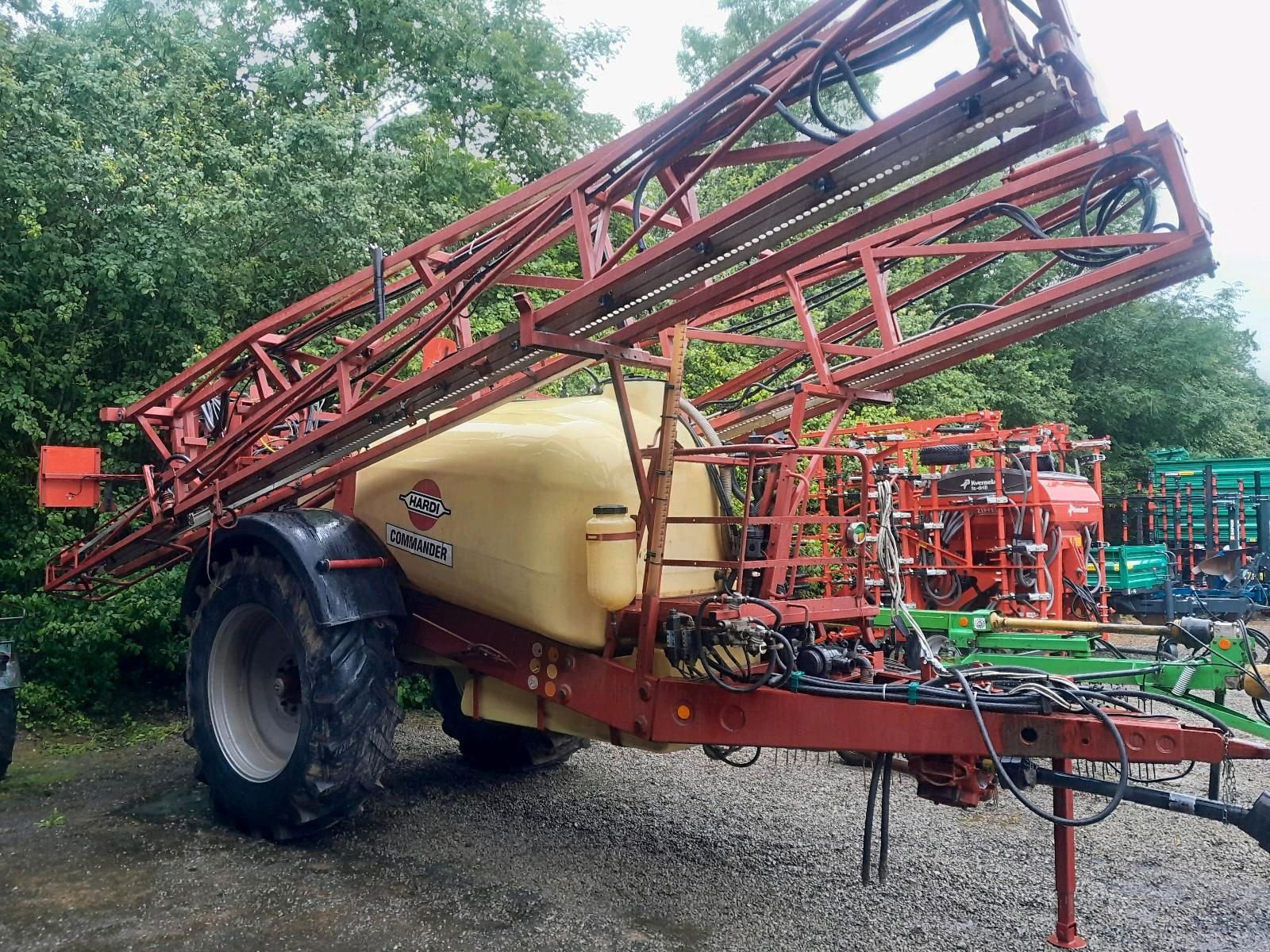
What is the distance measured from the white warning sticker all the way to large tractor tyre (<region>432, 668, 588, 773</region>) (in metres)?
1.17

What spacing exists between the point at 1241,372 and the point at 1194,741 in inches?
868

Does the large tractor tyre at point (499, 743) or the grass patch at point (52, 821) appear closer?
the grass patch at point (52, 821)

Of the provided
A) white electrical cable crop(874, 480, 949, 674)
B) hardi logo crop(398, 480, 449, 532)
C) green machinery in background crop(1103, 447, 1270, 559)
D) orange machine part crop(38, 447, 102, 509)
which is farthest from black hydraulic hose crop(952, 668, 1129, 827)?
green machinery in background crop(1103, 447, 1270, 559)

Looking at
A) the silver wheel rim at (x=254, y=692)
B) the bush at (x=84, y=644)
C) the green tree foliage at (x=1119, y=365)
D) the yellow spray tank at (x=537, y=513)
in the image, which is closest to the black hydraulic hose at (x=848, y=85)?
the yellow spray tank at (x=537, y=513)

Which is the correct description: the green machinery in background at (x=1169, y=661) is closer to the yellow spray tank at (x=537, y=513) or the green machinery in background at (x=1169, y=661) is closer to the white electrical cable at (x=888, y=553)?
the white electrical cable at (x=888, y=553)

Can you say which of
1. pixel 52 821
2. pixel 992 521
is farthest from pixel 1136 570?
pixel 52 821

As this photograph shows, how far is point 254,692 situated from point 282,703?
0.39 meters

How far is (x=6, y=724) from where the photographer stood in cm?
495

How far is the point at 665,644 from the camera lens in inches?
135

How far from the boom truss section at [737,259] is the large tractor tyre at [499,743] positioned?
1.42 meters

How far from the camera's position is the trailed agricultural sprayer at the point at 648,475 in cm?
272

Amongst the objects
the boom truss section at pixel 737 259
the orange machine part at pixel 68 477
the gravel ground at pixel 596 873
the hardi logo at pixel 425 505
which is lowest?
the gravel ground at pixel 596 873

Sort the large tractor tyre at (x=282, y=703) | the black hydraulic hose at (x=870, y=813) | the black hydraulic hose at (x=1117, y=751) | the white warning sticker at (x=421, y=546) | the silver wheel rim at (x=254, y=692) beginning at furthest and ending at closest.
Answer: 1. the silver wheel rim at (x=254, y=692)
2. the white warning sticker at (x=421, y=546)
3. the large tractor tyre at (x=282, y=703)
4. the black hydraulic hose at (x=870, y=813)
5. the black hydraulic hose at (x=1117, y=751)

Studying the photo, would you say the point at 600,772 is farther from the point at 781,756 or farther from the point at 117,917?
the point at 117,917
